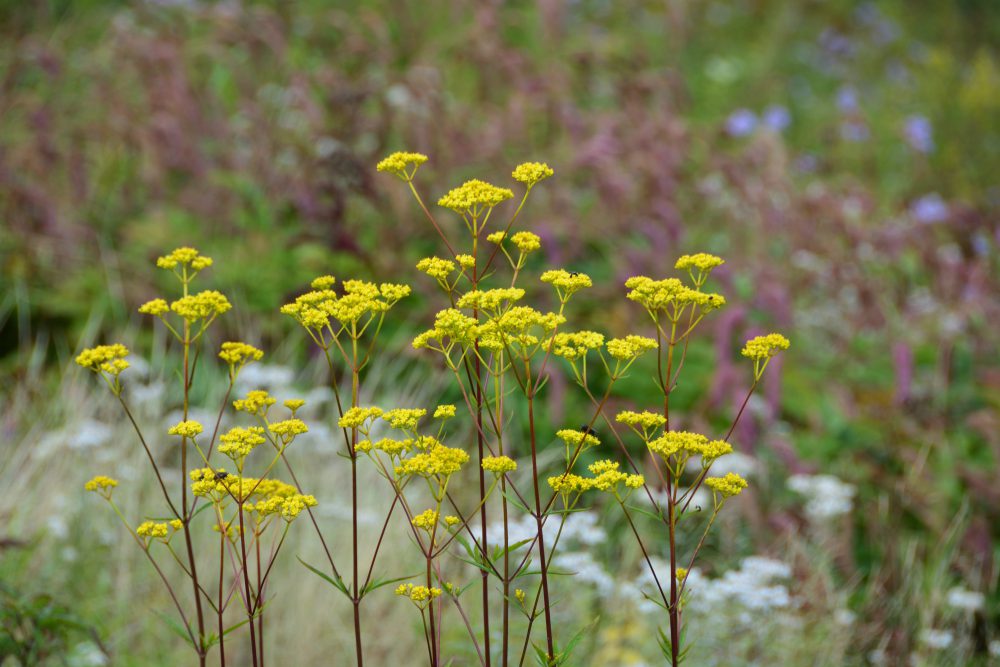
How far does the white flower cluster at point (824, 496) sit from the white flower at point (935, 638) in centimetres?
37

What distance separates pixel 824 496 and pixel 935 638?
0.47 meters

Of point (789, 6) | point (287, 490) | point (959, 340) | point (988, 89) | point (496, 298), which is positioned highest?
point (789, 6)

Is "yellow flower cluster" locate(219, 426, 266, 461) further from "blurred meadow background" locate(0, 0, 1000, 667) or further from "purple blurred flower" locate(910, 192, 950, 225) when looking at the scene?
"purple blurred flower" locate(910, 192, 950, 225)

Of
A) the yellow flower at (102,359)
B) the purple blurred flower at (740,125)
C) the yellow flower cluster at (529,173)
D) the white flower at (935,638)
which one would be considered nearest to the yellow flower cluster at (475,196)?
the yellow flower cluster at (529,173)

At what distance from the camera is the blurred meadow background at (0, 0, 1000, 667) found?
109 inches

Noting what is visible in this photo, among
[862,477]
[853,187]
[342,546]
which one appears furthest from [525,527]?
[853,187]

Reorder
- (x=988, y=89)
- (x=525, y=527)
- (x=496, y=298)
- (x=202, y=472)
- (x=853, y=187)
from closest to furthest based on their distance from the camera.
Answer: (x=496, y=298), (x=202, y=472), (x=525, y=527), (x=853, y=187), (x=988, y=89)

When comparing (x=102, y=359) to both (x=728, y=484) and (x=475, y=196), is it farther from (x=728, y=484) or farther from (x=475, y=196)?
(x=728, y=484)

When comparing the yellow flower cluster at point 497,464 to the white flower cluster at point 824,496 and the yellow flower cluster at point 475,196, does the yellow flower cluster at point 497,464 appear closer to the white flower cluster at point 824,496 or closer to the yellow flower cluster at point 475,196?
the yellow flower cluster at point 475,196

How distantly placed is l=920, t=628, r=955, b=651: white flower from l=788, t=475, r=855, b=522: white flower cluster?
0.37 meters

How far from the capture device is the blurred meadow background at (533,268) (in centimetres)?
278

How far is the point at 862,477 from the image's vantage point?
11.5ft

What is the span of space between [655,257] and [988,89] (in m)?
4.19

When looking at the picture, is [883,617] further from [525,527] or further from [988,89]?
[988,89]
